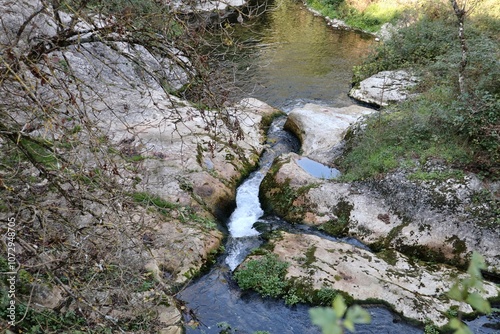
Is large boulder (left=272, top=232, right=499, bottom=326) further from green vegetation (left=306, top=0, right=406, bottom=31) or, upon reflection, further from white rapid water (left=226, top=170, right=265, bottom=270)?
green vegetation (left=306, top=0, right=406, bottom=31)

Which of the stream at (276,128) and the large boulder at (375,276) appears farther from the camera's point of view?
the large boulder at (375,276)

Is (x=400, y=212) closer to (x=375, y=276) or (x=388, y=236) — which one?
(x=388, y=236)

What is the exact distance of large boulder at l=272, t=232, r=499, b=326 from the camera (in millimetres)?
7250

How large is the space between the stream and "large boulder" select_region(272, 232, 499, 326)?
35cm

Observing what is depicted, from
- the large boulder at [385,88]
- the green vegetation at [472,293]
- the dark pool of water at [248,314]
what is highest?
the green vegetation at [472,293]

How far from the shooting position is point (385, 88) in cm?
1572

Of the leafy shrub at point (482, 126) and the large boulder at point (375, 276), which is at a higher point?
the leafy shrub at point (482, 126)

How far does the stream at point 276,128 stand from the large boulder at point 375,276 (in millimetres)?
350

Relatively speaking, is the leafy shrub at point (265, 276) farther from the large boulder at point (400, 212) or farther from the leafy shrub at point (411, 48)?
the leafy shrub at point (411, 48)

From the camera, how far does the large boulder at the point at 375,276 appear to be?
7250 millimetres

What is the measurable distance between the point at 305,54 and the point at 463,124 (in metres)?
11.6

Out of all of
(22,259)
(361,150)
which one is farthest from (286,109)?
(22,259)

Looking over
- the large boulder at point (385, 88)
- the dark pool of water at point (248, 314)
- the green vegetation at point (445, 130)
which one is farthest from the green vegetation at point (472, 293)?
the large boulder at point (385, 88)

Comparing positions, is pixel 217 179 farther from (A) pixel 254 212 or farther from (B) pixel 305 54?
(B) pixel 305 54
